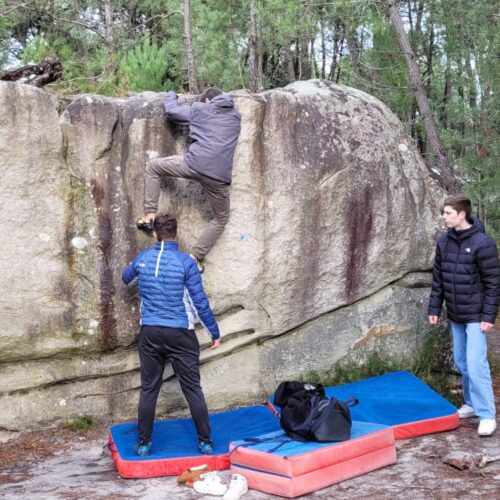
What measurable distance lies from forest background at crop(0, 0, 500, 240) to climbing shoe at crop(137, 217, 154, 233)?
1937 mm

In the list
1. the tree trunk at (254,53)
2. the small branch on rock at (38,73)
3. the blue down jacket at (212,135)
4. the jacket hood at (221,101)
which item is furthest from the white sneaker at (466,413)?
the tree trunk at (254,53)

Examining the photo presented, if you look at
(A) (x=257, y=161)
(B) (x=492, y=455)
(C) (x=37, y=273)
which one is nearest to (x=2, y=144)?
(C) (x=37, y=273)

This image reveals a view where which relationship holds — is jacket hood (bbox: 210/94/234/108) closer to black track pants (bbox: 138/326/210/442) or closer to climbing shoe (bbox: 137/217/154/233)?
climbing shoe (bbox: 137/217/154/233)

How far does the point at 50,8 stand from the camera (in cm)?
1509

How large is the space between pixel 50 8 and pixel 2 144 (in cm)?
1121

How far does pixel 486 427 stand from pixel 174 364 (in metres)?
2.52

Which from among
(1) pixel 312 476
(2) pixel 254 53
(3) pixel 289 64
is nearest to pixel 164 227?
(1) pixel 312 476

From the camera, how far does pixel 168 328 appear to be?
485 cm

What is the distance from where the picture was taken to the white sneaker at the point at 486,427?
208 inches

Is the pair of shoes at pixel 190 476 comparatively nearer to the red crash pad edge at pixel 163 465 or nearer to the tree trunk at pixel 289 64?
the red crash pad edge at pixel 163 465

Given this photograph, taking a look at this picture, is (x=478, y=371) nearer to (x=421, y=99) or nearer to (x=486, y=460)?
(x=486, y=460)

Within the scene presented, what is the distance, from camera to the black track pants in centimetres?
486

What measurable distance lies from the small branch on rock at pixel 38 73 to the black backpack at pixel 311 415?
11.4 feet

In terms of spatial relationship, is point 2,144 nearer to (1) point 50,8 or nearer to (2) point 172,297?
(2) point 172,297
